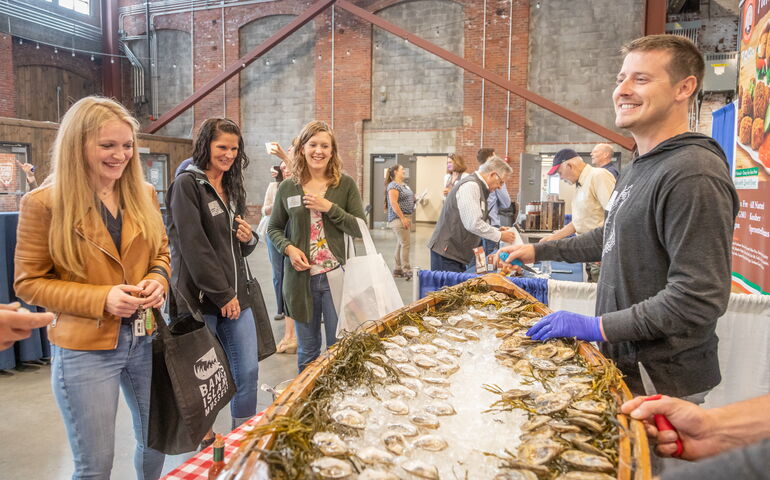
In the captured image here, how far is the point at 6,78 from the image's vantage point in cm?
1138

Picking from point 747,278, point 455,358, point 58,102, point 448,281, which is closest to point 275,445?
point 455,358

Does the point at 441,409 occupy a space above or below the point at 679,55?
below

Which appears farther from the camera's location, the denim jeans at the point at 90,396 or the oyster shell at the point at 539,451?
the denim jeans at the point at 90,396

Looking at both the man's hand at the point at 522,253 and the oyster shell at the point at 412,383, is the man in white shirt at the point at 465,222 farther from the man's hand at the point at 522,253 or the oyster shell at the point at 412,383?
the oyster shell at the point at 412,383

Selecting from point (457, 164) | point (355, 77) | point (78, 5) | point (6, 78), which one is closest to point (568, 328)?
point (457, 164)

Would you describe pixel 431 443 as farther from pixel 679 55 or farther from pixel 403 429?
pixel 679 55

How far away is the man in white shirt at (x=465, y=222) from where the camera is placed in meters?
3.71

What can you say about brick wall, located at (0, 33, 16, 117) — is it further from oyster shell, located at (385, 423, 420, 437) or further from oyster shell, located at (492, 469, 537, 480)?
oyster shell, located at (492, 469, 537, 480)

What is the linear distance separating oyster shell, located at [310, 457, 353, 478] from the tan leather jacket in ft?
3.29

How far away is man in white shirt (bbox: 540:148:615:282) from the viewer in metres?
4.26

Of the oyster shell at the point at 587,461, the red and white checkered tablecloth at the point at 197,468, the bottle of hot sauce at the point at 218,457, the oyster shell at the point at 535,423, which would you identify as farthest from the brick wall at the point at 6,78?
the oyster shell at the point at 587,461

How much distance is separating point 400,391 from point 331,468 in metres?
0.38

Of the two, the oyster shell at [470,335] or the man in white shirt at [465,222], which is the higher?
the man in white shirt at [465,222]

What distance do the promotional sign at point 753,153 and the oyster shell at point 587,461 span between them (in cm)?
261
